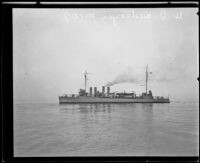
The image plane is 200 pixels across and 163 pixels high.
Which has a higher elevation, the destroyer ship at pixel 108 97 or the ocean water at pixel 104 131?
the destroyer ship at pixel 108 97

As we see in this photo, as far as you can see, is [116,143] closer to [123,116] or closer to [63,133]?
[63,133]

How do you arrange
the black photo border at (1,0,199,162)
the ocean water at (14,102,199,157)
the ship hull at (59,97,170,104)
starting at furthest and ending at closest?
the ship hull at (59,97,170,104) → the ocean water at (14,102,199,157) → the black photo border at (1,0,199,162)

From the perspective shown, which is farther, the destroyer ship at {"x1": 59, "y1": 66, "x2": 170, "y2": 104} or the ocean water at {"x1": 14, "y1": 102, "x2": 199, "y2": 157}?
the destroyer ship at {"x1": 59, "y1": 66, "x2": 170, "y2": 104}

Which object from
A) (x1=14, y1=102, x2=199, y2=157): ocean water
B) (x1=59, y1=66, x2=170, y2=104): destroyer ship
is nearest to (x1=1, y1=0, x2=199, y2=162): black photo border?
(x1=14, y1=102, x2=199, y2=157): ocean water

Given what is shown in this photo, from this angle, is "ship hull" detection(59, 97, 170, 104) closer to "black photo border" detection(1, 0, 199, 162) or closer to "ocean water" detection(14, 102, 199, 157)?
"ocean water" detection(14, 102, 199, 157)
